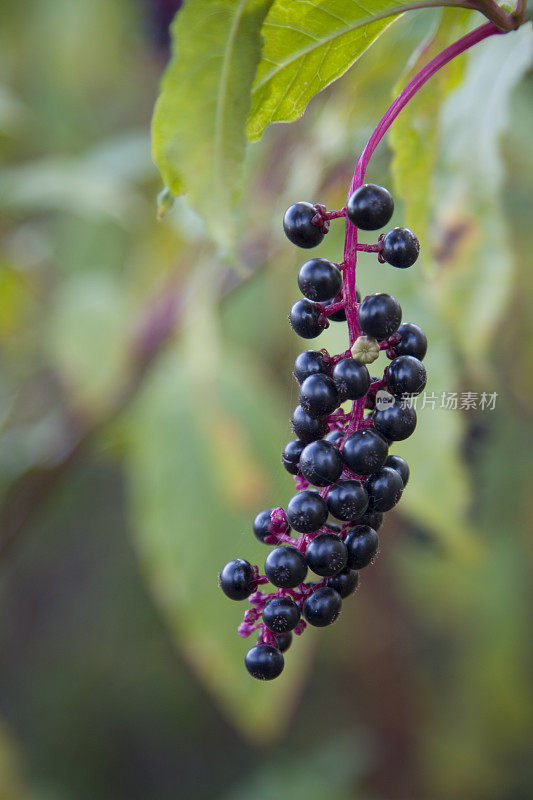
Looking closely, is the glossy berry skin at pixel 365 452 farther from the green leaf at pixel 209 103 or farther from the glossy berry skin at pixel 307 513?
the green leaf at pixel 209 103

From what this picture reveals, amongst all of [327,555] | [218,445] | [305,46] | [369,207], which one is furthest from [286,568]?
[218,445]

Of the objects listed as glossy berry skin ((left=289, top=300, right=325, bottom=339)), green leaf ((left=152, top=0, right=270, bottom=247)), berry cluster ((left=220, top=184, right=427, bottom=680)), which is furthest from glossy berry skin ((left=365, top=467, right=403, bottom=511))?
green leaf ((left=152, top=0, right=270, bottom=247))

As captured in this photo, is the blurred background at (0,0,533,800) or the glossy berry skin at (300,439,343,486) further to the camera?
the blurred background at (0,0,533,800)

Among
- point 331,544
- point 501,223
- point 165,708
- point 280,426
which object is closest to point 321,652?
point 165,708

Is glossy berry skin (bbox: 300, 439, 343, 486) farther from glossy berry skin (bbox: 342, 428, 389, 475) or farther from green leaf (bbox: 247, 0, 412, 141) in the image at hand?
green leaf (bbox: 247, 0, 412, 141)

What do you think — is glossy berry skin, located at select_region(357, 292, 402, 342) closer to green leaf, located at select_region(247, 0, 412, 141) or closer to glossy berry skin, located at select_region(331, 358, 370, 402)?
glossy berry skin, located at select_region(331, 358, 370, 402)

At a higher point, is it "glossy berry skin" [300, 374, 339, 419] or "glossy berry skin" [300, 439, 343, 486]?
"glossy berry skin" [300, 374, 339, 419]

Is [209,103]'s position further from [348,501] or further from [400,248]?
[348,501]

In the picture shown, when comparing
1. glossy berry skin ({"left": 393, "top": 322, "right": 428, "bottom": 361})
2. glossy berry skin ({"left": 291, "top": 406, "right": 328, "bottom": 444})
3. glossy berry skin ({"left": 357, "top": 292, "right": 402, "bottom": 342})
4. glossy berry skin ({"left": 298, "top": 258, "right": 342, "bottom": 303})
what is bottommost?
glossy berry skin ({"left": 291, "top": 406, "right": 328, "bottom": 444})
